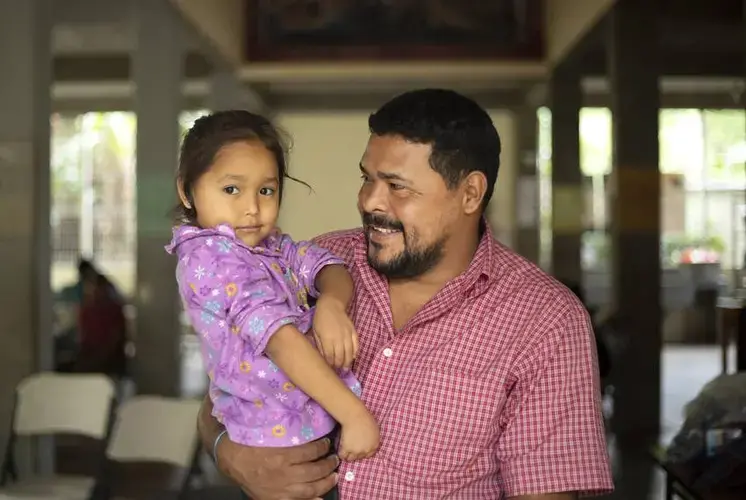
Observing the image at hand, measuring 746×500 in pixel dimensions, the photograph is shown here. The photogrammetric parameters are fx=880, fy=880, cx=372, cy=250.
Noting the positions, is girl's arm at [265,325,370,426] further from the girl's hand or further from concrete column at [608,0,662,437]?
concrete column at [608,0,662,437]

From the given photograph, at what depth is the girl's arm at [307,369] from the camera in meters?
1.30

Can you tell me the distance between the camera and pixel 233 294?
1.32 metres

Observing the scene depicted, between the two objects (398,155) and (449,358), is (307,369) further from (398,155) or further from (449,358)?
(398,155)

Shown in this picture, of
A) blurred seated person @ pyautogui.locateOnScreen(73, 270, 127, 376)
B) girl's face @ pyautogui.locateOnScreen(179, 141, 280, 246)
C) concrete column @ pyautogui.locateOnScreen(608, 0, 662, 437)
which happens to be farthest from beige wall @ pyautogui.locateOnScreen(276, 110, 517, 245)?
girl's face @ pyautogui.locateOnScreen(179, 141, 280, 246)

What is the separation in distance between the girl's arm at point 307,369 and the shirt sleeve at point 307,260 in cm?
16

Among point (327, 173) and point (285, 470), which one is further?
point (327, 173)

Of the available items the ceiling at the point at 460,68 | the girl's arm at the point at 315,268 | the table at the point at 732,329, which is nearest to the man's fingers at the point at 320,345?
→ the girl's arm at the point at 315,268

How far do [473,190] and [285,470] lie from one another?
0.58 metres

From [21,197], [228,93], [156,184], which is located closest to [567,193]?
[228,93]

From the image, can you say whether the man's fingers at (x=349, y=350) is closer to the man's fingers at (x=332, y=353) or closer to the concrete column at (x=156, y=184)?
the man's fingers at (x=332, y=353)

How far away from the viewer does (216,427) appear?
62.0 inches

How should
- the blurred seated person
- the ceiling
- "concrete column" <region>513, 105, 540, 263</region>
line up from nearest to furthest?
the ceiling, "concrete column" <region>513, 105, 540, 263</region>, the blurred seated person

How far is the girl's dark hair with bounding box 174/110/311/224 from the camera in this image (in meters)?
1.39

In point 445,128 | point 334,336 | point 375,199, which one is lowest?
point 334,336
